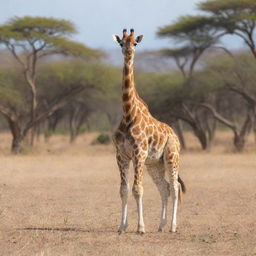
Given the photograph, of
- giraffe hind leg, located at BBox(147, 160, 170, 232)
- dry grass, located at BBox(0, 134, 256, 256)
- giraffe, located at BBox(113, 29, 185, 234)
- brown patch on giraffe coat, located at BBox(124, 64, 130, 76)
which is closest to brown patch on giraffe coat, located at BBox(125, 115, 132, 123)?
giraffe, located at BBox(113, 29, 185, 234)

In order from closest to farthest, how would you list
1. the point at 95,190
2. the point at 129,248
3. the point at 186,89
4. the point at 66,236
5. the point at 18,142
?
the point at 129,248 < the point at 66,236 < the point at 95,190 < the point at 18,142 < the point at 186,89

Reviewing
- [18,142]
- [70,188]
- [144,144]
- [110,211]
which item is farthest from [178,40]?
[144,144]

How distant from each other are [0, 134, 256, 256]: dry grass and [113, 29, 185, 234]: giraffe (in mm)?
479

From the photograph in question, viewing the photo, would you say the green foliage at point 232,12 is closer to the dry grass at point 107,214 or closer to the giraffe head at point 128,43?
the dry grass at point 107,214

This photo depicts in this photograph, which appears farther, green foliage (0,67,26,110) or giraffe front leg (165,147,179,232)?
green foliage (0,67,26,110)

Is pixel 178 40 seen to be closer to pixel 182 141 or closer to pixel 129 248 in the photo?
pixel 182 141

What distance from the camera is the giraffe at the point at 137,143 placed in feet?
27.7

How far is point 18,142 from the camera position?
25.5m

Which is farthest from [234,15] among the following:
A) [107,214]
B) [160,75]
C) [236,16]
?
[107,214]

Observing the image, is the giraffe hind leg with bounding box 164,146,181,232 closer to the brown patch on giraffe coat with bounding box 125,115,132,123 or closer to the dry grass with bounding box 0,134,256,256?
the dry grass with bounding box 0,134,256,256

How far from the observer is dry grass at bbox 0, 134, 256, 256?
759cm

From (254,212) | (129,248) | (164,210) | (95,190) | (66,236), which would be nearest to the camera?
(129,248)

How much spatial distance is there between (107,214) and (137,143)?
90.6 inches

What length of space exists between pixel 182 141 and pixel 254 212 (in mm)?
19251
